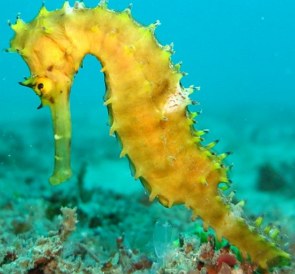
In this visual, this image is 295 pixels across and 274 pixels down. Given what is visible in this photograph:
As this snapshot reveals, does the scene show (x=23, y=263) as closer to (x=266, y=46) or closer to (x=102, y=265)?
(x=102, y=265)

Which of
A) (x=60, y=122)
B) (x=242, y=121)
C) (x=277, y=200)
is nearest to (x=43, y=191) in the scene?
(x=277, y=200)

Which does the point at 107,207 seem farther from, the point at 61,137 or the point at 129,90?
the point at 129,90

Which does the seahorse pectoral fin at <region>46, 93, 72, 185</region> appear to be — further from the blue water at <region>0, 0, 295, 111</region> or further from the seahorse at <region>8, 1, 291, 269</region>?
the blue water at <region>0, 0, 295, 111</region>

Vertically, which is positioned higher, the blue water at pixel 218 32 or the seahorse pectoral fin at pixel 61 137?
the blue water at pixel 218 32

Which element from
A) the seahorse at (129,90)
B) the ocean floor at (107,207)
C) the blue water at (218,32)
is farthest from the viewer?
the blue water at (218,32)

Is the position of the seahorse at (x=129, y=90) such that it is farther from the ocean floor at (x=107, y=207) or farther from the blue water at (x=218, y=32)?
the blue water at (x=218, y=32)

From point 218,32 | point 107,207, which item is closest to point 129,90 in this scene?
point 107,207

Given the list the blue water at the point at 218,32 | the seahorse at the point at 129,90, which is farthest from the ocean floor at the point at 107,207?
the blue water at the point at 218,32
